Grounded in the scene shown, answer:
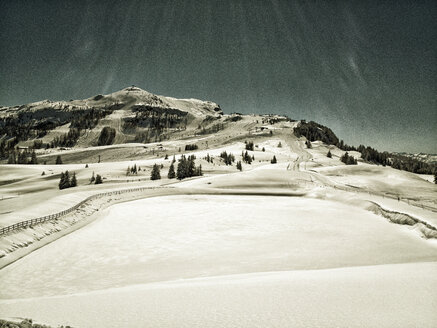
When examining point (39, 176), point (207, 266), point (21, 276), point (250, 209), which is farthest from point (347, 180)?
point (39, 176)

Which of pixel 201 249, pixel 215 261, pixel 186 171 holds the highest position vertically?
pixel 186 171

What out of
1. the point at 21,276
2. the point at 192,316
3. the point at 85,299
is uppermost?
the point at 192,316

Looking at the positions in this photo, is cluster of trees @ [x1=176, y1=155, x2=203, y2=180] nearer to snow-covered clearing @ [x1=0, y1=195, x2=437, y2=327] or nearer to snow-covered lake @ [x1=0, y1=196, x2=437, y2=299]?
snow-covered clearing @ [x1=0, y1=195, x2=437, y2=327]

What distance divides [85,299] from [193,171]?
86097 mm

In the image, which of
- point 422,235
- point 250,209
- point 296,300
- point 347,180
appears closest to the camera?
point 296,300

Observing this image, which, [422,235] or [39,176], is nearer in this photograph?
[422,235]

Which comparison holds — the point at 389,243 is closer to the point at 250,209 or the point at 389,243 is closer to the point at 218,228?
the point at 218,228

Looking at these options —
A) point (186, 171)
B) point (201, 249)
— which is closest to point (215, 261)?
point (201, 249)

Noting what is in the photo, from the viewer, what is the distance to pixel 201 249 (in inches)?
1004

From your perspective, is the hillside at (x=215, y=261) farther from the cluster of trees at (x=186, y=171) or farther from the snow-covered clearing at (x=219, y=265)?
the cluster of trees at (x=186, y=171)

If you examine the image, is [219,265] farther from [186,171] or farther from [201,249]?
[186,171]

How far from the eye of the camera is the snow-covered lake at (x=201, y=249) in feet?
63.5

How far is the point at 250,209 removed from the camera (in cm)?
4700

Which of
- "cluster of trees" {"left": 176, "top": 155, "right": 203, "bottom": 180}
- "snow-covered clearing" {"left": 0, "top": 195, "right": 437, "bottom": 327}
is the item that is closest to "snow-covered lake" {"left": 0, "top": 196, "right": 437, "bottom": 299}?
"snow-covered clearing" {"left": 0, "top": 195, "right": 437, "bottom": 327}
